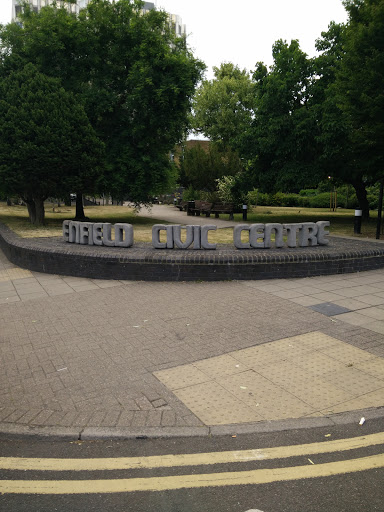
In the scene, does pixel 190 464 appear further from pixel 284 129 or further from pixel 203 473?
pixel 284 129

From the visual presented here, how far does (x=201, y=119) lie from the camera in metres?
51.5

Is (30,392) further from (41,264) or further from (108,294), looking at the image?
(41,264)

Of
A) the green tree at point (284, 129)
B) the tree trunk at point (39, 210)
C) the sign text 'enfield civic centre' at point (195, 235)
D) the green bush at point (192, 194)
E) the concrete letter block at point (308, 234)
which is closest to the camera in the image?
the sign text 'enfield civic centre' at point (195, 235)

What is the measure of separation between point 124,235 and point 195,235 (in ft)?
5.95

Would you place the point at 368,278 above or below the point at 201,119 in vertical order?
below

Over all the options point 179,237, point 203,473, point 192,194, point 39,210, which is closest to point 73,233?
point 179,237

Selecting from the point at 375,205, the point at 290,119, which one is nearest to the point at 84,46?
A: the point at 290,119

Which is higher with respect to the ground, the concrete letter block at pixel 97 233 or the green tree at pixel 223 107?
the green tree at pixel 223 107

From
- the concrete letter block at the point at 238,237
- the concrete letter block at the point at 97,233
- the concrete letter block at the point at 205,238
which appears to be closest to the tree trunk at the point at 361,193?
the concrete letter block at the point at 238,237

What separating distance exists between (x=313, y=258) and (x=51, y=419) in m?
7.40

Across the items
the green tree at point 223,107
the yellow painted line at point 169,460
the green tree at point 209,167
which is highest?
the green tree at point 223,107

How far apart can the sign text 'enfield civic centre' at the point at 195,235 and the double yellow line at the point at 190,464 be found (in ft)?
23.8

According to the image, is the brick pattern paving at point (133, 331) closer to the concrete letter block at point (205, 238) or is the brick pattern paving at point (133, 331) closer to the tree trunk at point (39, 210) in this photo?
the concrete letter block at point (205, 238)

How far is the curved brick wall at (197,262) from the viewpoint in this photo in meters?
9.62
